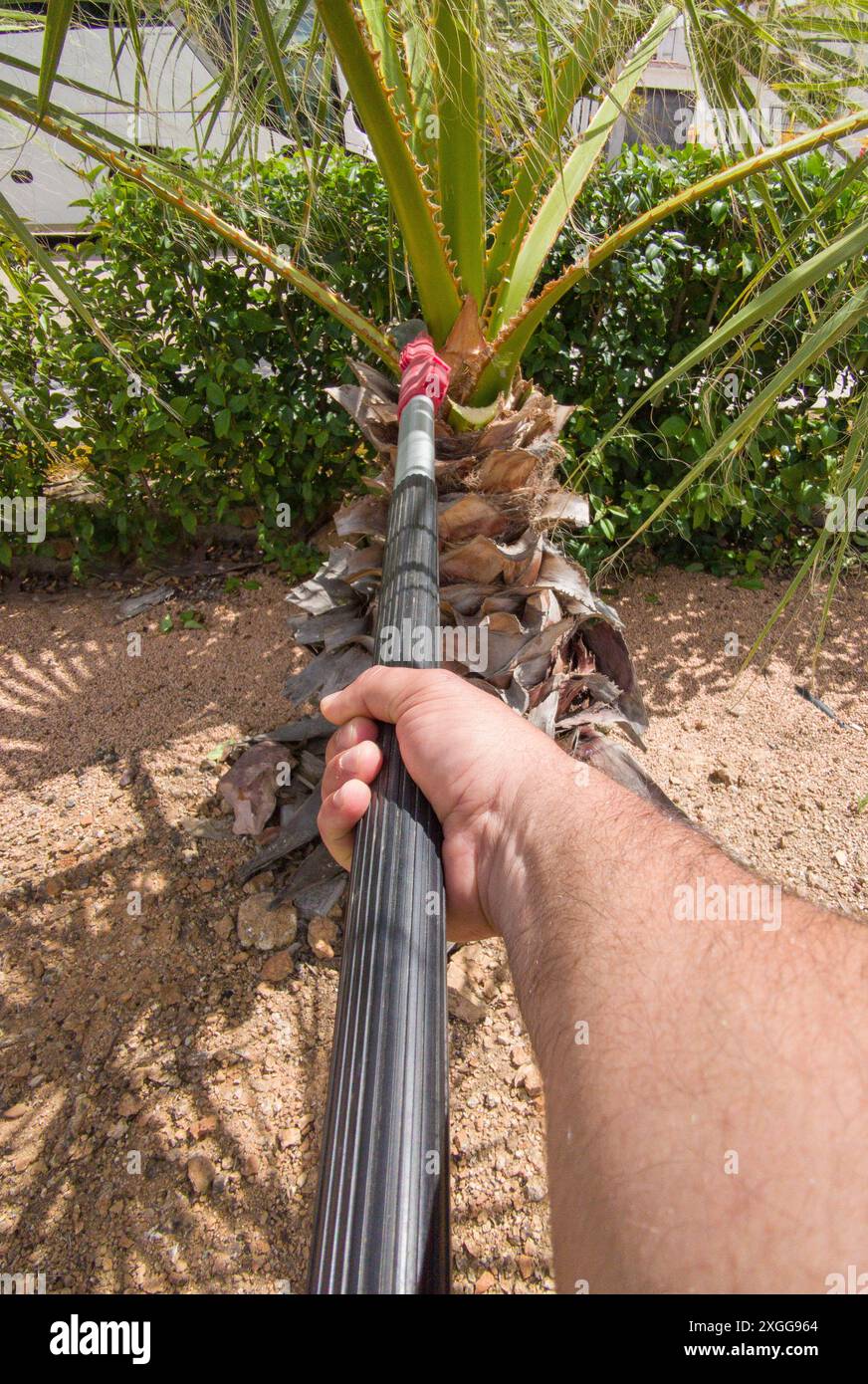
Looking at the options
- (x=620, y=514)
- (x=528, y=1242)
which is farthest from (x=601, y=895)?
(x=620, y=514)

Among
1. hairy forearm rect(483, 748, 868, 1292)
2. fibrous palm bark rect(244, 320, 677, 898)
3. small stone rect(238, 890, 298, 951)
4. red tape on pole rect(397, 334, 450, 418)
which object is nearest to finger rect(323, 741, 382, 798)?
hairy forearm rect(483, 748, 868, 1292)

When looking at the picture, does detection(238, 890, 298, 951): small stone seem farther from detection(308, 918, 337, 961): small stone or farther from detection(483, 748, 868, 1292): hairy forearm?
detection(483, 748, 868, 1292): hairy forearm

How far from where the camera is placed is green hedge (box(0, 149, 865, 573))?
300 centimetres

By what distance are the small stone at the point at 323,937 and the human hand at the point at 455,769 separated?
3.24ft

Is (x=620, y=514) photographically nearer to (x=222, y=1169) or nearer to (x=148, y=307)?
(x=148, y=307)

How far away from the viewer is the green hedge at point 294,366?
118 inches

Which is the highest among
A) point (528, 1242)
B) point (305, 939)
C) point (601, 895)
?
point (601, 895)

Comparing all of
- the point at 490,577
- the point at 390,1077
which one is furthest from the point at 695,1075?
the point at 490,577

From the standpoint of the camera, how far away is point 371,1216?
0.58 meters

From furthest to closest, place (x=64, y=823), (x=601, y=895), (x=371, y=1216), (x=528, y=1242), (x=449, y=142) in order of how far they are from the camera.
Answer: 1. (x=64, y=823)
2. (x=449, y=142)
3. (x=528, y=1242)
4. (x=601, y=895)
5. (x=371, y=1216)

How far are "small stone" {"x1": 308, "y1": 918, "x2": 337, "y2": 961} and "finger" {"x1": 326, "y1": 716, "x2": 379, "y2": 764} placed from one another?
1053mm

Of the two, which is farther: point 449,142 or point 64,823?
point 64,823

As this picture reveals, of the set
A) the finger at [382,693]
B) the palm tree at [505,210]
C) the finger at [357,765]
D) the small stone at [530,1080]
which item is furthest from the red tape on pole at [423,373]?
the small stone at [530,1080]
